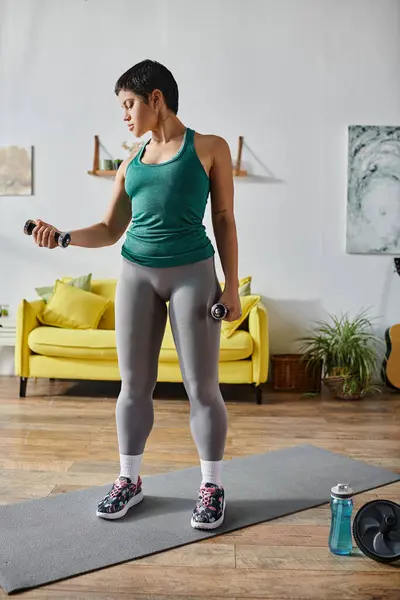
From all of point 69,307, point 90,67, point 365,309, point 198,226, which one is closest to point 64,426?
point 69,307

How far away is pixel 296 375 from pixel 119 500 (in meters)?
2.60

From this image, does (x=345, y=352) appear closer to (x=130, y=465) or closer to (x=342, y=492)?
(x=130, y=465)

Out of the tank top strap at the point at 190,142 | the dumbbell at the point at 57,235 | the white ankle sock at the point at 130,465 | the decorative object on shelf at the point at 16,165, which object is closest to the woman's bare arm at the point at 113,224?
the dumbbell at the point at 57,235

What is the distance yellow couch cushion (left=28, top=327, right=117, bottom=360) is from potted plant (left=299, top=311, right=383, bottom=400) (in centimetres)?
138

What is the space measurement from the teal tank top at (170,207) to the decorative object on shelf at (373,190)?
2.97 metres

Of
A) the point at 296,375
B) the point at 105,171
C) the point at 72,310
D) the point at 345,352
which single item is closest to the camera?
the point at 72,310

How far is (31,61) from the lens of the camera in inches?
199

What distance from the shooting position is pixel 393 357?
4633 mm

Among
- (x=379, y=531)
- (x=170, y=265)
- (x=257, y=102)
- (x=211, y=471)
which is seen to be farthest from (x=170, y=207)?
(x=257, y=102)

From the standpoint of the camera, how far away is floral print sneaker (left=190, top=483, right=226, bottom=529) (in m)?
2.15

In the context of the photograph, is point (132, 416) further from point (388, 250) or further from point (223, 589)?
point (388, 250)

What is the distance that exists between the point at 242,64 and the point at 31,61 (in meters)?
1.57

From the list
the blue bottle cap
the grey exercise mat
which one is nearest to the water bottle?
the blue bottle cap

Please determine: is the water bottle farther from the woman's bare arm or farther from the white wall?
the white wall
